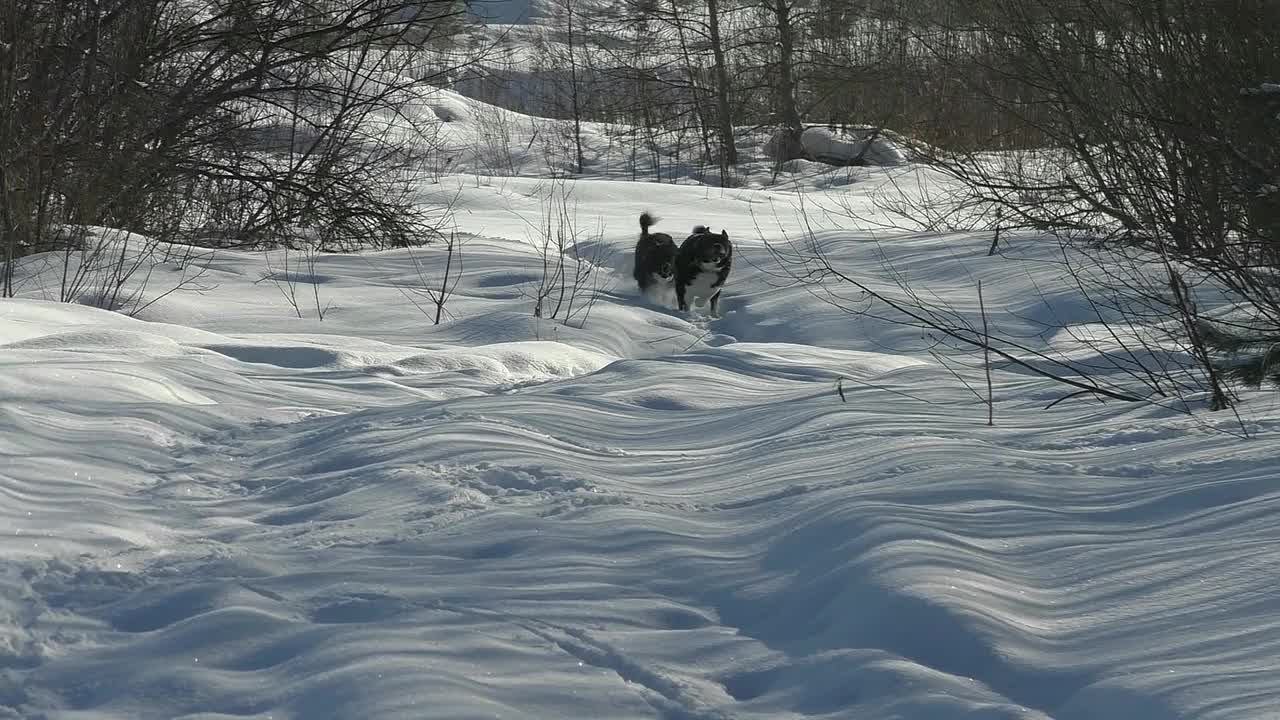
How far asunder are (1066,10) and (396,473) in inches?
193

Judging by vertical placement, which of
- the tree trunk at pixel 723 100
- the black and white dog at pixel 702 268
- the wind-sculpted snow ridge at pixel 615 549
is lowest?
the wind-sculpted snow ridge at pixel 615 549

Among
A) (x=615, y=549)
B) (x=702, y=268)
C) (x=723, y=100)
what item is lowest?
(x=615, y=549)

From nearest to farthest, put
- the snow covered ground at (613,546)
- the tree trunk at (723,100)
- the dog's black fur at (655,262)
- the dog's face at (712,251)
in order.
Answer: the snow covered ground at (613,546), the dog's face at (712,251), the dog's black fur at (655,262), the tree trunk at (723,100)

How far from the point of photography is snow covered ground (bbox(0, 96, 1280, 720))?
1804mm

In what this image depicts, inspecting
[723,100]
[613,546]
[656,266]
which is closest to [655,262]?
[656,266]

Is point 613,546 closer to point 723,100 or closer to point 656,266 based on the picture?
point 656,266

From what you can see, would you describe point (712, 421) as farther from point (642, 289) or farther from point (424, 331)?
point (642, 289)

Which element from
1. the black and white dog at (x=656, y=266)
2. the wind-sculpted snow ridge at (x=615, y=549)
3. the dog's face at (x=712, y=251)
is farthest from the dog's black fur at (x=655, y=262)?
the wind-sculpted snow ridge at (x=615, y=549)

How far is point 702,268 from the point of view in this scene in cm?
727

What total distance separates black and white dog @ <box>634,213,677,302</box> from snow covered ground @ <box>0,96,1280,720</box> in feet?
9.78

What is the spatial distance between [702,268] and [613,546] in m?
4.99

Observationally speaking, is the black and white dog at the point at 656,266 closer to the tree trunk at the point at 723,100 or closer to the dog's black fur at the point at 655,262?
the dog's black fur at the point at 655,262

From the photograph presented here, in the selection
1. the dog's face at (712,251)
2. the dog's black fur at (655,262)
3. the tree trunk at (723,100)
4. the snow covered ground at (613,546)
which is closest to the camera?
the snow covered ground at (613,546)

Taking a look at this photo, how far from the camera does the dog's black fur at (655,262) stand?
7410mm
